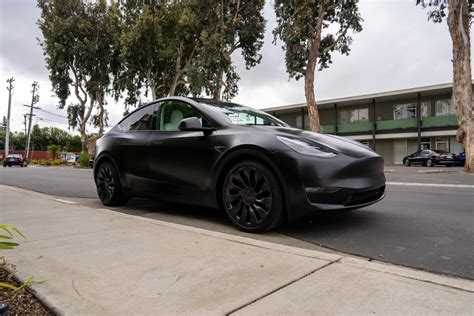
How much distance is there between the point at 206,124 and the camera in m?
4.29

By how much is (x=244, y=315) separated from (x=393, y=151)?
34.8 meters

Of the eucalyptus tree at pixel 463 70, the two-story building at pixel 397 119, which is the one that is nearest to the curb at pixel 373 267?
the eucalyptus tree at pixel 463 70

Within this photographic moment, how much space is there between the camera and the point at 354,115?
35.1 meters

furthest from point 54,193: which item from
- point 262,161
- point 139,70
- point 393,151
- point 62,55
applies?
point 393,151

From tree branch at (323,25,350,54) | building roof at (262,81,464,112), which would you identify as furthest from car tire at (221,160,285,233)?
building roof at (262,81,464,112)

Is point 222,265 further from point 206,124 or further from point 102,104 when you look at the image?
point 102,104

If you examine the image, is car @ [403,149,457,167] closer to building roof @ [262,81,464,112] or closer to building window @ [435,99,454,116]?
building window @ [435,99,454,116]

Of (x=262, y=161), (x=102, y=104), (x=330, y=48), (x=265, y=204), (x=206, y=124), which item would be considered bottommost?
(x=265, y=204)

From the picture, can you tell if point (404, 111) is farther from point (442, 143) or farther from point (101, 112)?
point (101, 112)

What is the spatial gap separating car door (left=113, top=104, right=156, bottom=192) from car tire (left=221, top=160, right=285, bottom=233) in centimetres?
157

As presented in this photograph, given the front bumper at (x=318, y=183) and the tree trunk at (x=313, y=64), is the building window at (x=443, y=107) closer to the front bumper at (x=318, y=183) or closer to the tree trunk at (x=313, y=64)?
the tree trunk at (x=313, y=64)

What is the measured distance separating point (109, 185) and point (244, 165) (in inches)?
110

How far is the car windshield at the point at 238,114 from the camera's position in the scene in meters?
4.37

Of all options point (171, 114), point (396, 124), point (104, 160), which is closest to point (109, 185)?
point (104, 160)
